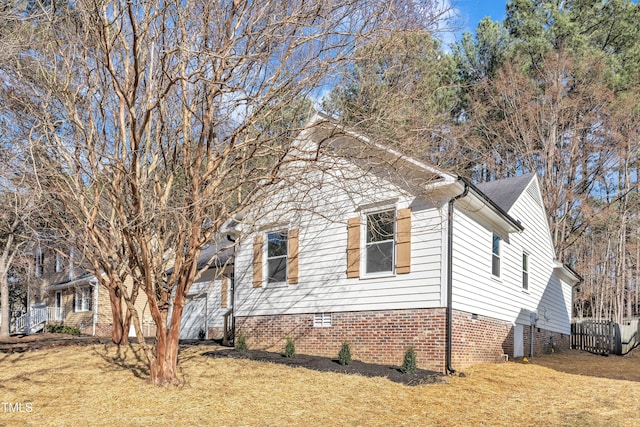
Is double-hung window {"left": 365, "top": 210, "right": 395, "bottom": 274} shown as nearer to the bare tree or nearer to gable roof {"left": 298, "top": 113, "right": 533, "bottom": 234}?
gable roof {"left": 298, "top": 113, "right": 533, "bottom": 234}

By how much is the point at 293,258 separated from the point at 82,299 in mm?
17928

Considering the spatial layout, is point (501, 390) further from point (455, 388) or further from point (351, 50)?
point (351, 50)

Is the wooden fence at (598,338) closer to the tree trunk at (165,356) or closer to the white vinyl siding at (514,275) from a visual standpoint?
the white vinyl siding at (514,275)

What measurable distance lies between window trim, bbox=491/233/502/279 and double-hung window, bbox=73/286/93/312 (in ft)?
68.0

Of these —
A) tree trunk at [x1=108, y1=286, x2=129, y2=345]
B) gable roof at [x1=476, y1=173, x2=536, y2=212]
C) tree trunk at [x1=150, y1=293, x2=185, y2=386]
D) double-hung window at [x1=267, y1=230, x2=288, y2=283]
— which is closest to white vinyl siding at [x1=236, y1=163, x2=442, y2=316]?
double-hung window at [x1=267, y1=230, x2=288, y2=283]

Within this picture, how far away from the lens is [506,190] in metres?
15.8

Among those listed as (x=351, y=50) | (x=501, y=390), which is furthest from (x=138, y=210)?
(x=501, y=390)

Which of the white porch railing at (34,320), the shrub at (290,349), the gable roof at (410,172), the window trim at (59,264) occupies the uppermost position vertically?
the gable roof at (410,172)

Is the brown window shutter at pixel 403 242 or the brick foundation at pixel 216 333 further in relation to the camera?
the brick foundation at pixel 216 333

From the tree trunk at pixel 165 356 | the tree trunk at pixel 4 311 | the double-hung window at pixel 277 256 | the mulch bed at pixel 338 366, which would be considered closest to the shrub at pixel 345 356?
the mulch bed at pixel 338 366

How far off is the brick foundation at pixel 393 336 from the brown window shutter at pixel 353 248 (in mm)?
911

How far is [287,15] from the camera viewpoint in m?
8.56

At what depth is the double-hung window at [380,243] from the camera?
463 inches

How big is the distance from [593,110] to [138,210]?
21.6 metres
